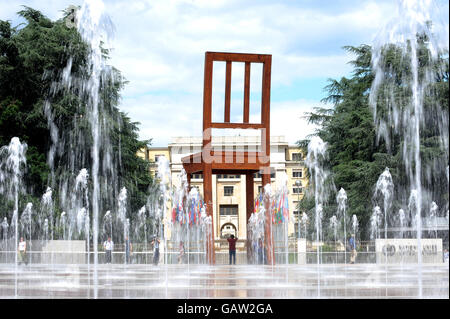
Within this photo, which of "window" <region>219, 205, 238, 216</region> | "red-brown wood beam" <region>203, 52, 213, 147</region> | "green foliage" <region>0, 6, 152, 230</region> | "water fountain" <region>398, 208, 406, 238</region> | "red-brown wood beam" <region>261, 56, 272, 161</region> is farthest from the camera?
"window" <region>219, 205, 238, 216</region>

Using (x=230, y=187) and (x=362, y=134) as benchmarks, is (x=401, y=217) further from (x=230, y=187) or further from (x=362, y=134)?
(x=230, y=187)

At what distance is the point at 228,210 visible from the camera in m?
67.8

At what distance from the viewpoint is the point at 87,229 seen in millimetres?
31031

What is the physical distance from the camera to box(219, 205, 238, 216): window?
6744cm

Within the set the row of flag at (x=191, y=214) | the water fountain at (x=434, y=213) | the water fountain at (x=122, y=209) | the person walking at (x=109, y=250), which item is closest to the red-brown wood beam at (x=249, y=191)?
the row of flag at (x=191, y=214)

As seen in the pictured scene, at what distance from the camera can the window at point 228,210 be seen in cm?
6744

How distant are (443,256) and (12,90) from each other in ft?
61.4

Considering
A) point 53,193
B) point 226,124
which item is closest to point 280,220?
point 226,124

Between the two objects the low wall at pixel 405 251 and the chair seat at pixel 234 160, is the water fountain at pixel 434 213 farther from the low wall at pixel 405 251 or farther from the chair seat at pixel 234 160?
the chair seat at pixel 234 160

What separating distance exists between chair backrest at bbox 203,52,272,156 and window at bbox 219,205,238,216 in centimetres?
4786

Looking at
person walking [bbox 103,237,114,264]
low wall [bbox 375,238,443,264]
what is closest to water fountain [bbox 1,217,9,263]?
person walking [bbox 103,237,114,264]

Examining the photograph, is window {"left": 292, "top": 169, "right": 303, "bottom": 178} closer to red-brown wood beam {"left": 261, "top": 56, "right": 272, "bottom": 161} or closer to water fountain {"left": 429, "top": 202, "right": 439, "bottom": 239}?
water fountain {"left": 429, "top": 202, "right": 439, "bottom": 239}

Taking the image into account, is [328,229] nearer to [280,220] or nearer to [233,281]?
[280,220]

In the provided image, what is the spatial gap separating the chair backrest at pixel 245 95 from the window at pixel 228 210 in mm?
47857
